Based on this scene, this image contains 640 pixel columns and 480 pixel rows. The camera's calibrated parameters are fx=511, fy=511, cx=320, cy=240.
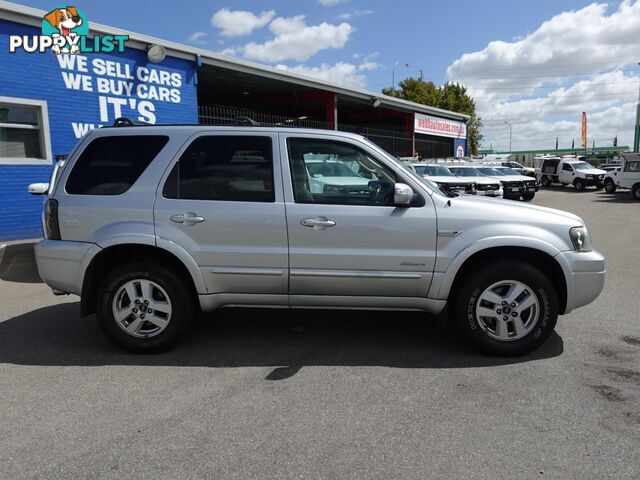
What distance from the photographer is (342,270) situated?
4250 mm

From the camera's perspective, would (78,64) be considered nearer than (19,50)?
No

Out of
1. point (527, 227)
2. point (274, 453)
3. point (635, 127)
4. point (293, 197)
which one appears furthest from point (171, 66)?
point (635, 127)

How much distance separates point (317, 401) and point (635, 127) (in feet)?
170

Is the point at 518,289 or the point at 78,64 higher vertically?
the point at 78,64

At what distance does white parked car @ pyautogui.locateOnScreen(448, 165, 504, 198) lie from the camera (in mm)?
19281

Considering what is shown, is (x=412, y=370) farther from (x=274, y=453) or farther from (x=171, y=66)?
(x=171, y=66)

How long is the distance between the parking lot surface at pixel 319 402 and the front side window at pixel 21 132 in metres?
5.80

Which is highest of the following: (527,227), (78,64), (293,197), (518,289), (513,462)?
(78,64)

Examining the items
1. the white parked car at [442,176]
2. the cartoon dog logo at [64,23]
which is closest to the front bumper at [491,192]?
the white parked car at [442,176]

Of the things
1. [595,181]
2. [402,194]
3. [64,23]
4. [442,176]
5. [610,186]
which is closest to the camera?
[402,194]

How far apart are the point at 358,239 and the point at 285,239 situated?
0.61 metres

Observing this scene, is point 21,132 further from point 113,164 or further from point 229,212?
point 229,212

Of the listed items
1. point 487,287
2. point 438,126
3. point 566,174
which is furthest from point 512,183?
point 487,287

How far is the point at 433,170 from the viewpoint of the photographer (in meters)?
20.7
